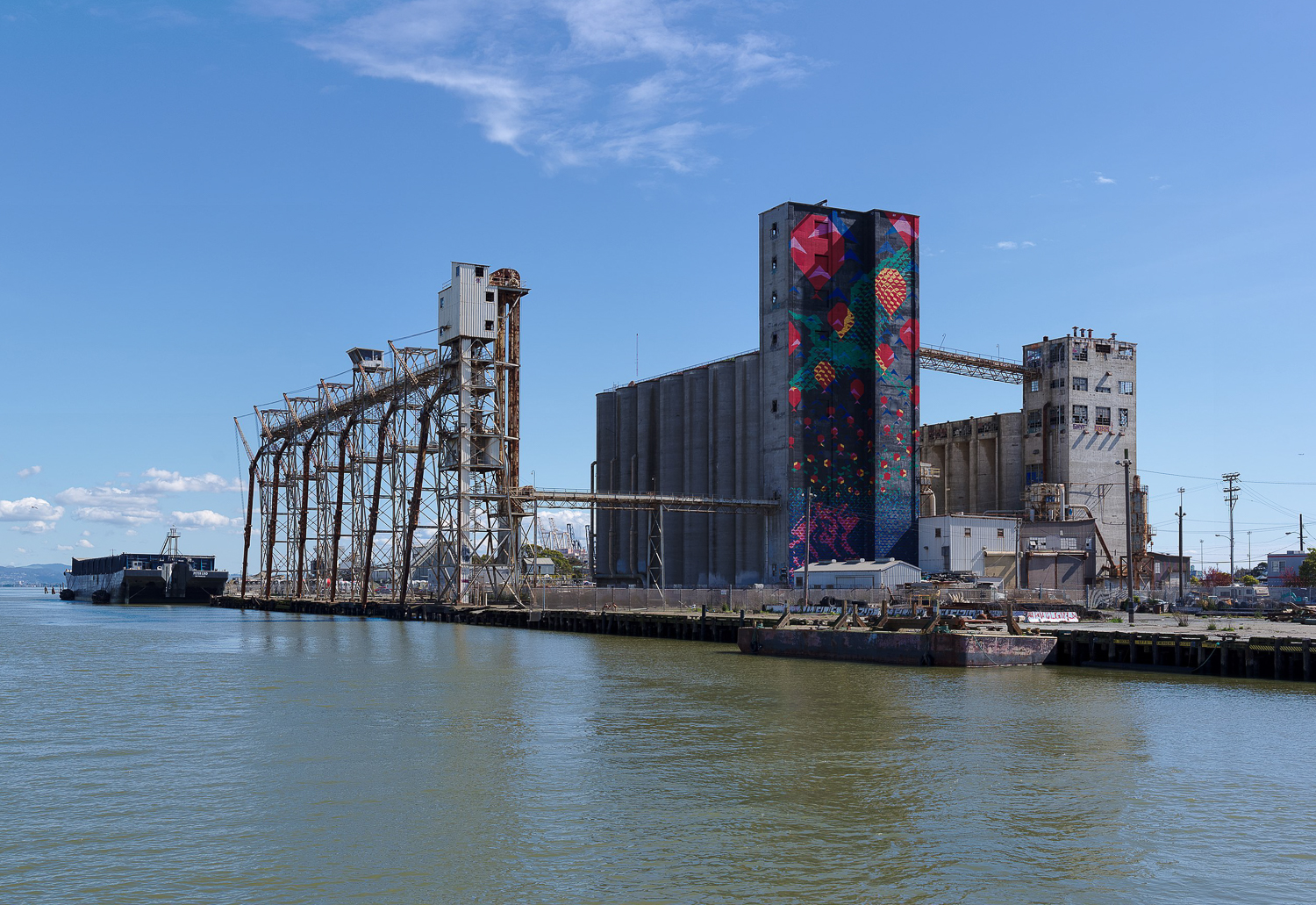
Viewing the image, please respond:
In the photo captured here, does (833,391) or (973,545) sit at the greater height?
(833,391)

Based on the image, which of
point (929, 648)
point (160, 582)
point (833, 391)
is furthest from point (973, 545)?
point (160, 582)

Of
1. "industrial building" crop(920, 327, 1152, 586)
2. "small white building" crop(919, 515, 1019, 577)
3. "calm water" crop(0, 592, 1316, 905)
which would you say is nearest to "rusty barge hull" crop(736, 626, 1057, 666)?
"calm water" crop(0, 592, 1316, 905)

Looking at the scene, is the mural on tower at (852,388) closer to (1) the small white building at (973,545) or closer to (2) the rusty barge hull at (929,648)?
(1) the small white building at (973,545)

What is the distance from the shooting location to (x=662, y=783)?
25781 mm

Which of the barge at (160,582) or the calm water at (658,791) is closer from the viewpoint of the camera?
the calm water at (658,791)

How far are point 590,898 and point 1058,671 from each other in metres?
38.0

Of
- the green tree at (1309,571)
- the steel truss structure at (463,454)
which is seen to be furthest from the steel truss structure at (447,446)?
the green tree at (1309,571)

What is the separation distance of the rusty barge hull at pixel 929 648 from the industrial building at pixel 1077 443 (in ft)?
181

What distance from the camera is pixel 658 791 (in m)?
25.1

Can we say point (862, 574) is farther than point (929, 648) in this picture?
Yes

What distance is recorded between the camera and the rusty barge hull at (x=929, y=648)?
51.7 metres

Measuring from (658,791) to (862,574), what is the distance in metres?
66.7

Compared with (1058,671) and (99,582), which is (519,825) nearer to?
(1058,671)

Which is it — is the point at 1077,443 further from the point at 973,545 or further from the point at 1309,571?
the point at 1309,571
